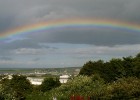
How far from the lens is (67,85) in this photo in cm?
4544

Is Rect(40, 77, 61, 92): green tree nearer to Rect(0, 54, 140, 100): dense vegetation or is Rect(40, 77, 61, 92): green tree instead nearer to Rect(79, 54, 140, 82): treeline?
Rect(0, 54, 140, 100): dense vegetation

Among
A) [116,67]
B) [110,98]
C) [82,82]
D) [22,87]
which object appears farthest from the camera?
[116,67]

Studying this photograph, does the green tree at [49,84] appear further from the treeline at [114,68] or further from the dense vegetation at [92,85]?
the treeline at [114,68]

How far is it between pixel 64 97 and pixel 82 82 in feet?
32.7

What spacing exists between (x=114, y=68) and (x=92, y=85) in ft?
65.0

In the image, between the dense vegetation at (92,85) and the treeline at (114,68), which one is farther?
the treeline at (114,68)

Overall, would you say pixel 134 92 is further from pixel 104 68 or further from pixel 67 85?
pixel 104 68

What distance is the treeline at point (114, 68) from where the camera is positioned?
5797 cm

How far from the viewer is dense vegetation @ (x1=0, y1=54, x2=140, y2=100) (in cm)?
2875

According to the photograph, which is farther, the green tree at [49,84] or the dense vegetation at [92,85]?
the green tree at [49,84]

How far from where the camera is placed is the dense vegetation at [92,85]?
2875 cm

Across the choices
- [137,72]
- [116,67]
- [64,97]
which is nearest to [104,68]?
[116,67]

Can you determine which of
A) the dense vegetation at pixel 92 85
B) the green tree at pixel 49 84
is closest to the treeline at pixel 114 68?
the dense vegetation at pixel 92 85

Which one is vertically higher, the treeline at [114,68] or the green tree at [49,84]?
the treeline at [114,68]
